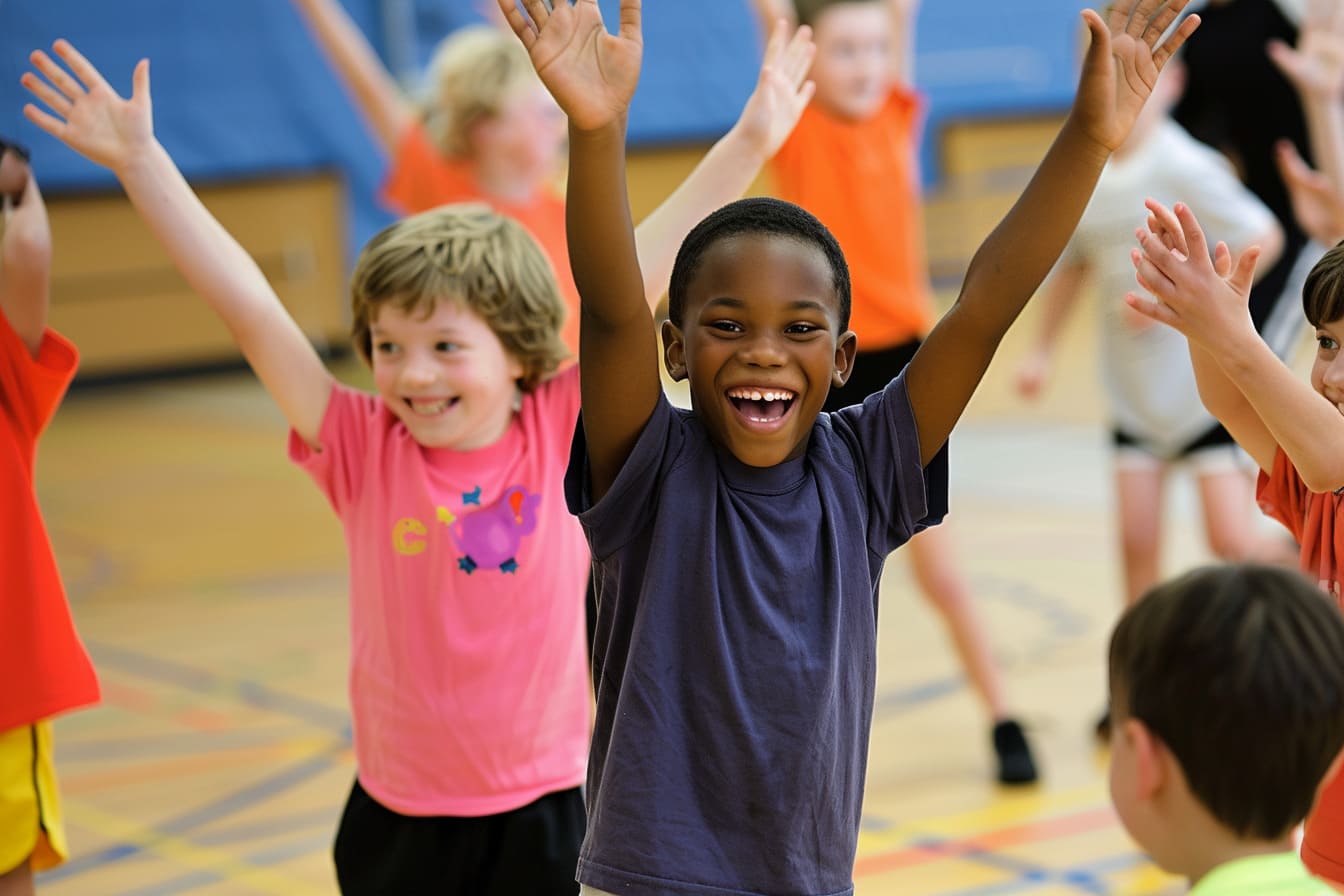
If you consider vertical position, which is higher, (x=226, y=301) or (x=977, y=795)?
(x=226, y=301)

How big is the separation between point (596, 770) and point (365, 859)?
0.68 meters

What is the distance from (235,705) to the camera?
4879 millimetres

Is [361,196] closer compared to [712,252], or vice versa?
[712,252]

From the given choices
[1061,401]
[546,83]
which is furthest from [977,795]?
[1061,401]

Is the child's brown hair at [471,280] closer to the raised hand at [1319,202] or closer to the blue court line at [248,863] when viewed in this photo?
the raised hand at [1319,202]

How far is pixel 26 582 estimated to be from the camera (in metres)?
2.49

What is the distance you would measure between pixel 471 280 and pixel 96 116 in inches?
22.1

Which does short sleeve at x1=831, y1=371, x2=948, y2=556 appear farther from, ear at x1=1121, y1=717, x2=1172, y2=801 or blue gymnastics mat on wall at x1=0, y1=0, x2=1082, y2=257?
blue gymnastics mat on wall at x1=0, y1=0, x2=1082, y2=257

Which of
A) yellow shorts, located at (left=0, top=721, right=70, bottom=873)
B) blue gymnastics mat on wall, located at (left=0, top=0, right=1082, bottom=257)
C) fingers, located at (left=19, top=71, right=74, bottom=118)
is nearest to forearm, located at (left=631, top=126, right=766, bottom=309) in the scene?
fingers, located at (left=19, top=71, right=74, bottom=118)

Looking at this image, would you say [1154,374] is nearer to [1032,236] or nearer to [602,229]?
[1032,236]

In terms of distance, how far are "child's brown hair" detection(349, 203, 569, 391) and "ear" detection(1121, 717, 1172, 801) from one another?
1.36 metres

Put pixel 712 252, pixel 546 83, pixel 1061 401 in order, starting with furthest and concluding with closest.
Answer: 1. pixel 1061 401
2. pixel 712 252
3. pixel 546 83

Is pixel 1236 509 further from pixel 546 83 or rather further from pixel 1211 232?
pixel 546 83

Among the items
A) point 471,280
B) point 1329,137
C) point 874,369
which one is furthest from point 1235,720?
point 874,369
